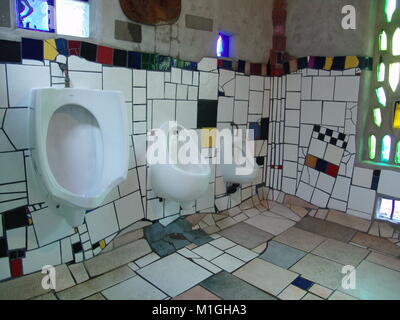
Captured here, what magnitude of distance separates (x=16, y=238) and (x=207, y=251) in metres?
1.06

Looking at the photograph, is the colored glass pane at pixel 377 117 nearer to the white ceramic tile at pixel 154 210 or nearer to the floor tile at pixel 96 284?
the white ceramic tile at pixel 154 210

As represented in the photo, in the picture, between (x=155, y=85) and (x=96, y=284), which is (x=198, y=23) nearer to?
(x=155, y=85)

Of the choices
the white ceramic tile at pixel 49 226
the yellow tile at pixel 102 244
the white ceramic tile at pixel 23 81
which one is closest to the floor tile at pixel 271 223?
the yellow tile at pixel 102 244

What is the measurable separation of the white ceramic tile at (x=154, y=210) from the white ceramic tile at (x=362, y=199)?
1485mm

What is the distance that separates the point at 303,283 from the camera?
162 centimetres

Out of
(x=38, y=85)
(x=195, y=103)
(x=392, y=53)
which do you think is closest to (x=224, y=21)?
(x=195, y=103)

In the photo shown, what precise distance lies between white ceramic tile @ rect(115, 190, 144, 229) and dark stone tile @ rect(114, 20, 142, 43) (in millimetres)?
Answer: 914

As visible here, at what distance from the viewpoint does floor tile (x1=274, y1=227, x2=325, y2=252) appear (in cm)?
205

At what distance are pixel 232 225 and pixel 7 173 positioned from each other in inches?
60.7

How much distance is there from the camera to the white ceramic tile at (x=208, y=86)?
213 cm

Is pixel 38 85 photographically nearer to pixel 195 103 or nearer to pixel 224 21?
pixel 195 103

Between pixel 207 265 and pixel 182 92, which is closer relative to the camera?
pixel 207 265

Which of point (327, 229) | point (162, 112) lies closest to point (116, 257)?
point (162, 112)
